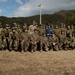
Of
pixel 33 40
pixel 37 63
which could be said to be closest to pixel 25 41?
pixel 33 40

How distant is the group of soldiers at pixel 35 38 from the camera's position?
59.5 ft

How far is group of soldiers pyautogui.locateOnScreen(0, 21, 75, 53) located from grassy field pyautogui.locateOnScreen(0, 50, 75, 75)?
0.46m

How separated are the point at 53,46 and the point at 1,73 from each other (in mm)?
5373

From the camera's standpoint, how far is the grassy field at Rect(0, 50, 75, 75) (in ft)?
49.0

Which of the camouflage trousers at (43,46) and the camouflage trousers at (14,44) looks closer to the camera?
the camouflage trousers at (14,44)

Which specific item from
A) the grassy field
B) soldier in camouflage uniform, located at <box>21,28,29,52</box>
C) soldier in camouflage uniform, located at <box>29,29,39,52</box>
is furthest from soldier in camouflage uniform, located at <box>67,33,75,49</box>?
soldier in camouflage uniform, located at <box>21,28,29,52</box>

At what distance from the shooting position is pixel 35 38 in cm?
1842

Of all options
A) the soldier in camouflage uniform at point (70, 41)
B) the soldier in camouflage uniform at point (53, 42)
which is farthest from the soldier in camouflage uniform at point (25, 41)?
the soldier in camouflage uniform at point (70, 41)

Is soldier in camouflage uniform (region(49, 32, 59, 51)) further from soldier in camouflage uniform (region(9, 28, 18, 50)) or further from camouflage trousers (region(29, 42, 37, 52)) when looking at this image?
soldier in camouflage uniform (region(9, 28, 18, 50))

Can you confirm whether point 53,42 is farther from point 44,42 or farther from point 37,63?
point 37,63

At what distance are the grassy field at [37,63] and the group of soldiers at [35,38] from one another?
460mm

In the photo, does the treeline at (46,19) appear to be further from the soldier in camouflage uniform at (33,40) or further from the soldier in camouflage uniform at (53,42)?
the soldier in camouflage uniform at (33,40)

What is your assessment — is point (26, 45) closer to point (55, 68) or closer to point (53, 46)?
point (53, 46)

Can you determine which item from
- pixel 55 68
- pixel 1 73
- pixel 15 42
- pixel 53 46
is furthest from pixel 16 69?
pixel 53 46
